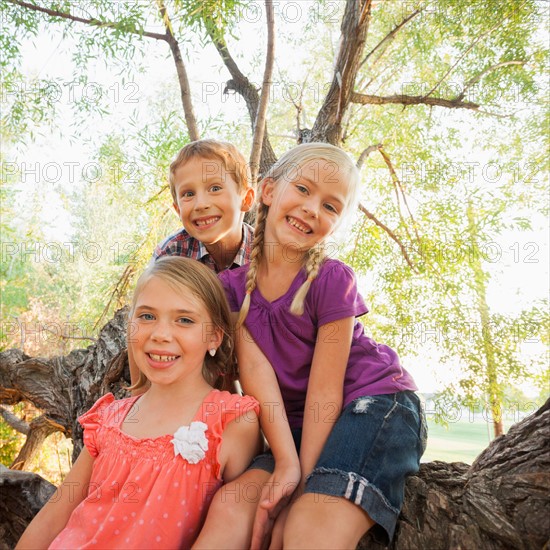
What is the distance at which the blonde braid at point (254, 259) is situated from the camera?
4.89ft

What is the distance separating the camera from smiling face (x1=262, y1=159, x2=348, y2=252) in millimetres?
1479

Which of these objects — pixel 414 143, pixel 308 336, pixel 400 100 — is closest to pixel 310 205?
pixel 308 336

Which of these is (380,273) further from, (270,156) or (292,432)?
(292,432)

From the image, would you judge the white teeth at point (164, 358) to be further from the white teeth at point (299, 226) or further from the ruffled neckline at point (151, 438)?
the white teeth at point (299, 226)

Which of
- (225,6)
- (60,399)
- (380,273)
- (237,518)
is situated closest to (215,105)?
(225,6)

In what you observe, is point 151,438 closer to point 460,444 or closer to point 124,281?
point 124,281

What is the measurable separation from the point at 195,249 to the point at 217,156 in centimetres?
36

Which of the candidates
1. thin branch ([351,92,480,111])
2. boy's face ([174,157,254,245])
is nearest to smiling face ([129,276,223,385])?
boy's face ([174,157,254,245])

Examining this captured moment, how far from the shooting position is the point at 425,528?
121 centimetres

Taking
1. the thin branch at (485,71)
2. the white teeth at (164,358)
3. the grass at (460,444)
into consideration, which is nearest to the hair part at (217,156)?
the white teeth at (164,358)

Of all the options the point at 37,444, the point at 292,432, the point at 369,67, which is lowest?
the point at 37,444

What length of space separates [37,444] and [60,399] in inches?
63.3

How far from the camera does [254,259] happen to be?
1.57 metres

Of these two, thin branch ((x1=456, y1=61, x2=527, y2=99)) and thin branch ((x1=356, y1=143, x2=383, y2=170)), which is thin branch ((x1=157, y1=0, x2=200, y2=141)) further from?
thin branch ((x1=456, y1=61, x2=527, y2=99))
